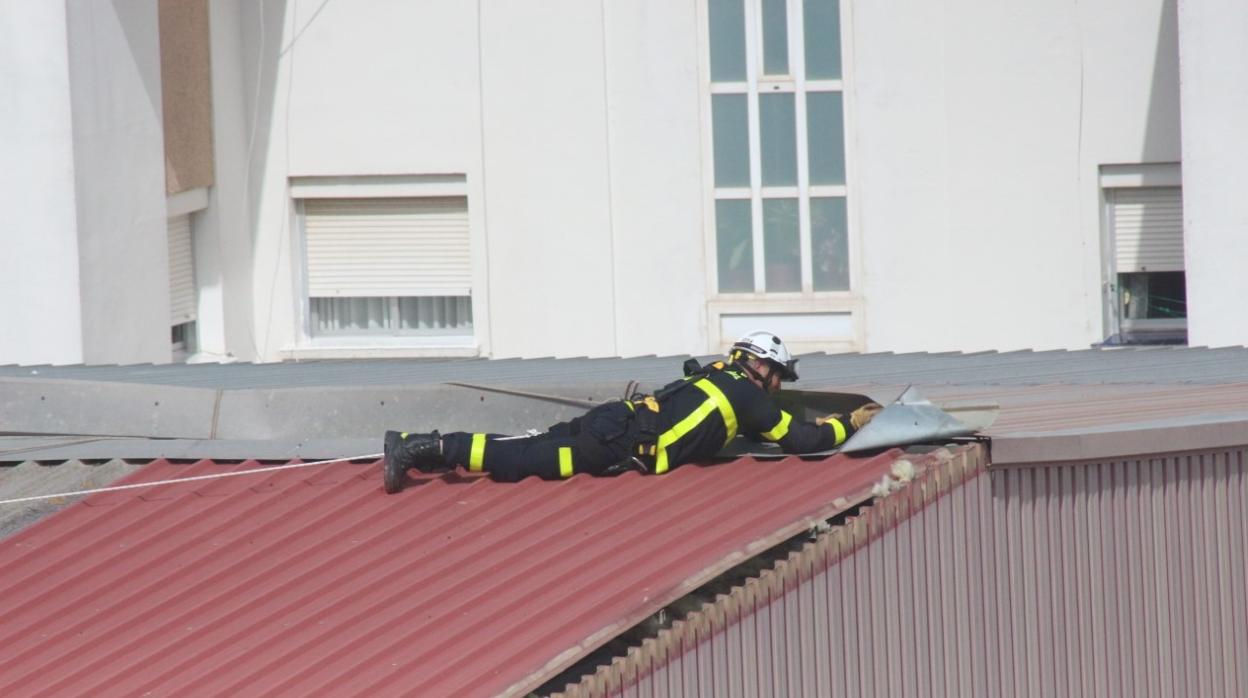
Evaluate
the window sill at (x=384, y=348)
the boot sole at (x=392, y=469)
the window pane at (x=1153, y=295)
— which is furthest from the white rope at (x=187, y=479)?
the window pane at (x=1153, y=295)

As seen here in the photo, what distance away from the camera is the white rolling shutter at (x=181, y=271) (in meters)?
16.8

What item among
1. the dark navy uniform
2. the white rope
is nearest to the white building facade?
the white rope

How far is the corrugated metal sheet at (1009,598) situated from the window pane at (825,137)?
30.3ft

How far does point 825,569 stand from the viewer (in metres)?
6.78

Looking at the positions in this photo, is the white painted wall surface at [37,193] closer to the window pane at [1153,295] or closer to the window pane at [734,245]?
the window pane at [734,245]

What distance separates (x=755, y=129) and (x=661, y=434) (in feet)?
30.5

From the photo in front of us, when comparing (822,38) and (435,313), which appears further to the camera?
(435,313)

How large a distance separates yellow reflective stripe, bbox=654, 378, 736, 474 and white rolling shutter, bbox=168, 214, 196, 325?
32.0 ft

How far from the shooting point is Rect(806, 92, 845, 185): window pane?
1658cm

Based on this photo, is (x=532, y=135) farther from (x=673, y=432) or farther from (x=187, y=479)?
(x=673, y=432)

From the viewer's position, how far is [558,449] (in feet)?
25.9

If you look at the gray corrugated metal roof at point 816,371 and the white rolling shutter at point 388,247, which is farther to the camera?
the white rolling shutter at point 388,247

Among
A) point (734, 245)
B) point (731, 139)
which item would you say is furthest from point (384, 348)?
point (731, 139)

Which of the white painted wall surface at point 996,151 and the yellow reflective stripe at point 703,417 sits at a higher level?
the white painted wall surface at point 996,151
